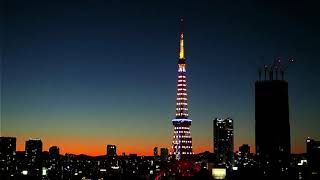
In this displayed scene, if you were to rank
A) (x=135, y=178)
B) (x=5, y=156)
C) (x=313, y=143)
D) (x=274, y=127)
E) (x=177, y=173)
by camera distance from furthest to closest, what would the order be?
(x=274, y=127)
(x=313, y=143)
(x=177, y=173)
(x=5, y=156)
(x=135, y=178)

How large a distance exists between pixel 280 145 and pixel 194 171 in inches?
814

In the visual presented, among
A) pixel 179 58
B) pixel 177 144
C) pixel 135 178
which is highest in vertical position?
pixel 179 58

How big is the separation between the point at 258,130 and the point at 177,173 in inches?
847

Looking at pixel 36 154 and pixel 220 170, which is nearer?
pixel 220 170

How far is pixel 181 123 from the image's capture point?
2308 inches

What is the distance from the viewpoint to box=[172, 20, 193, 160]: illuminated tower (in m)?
58.8

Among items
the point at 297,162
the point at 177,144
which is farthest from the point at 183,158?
the point at 297,162

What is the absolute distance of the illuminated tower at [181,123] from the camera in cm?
5878

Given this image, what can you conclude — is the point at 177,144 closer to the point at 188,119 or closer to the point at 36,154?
the point at 188,119

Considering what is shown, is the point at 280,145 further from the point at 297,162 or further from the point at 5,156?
the point at 5,156

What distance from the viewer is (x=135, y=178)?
49531 mm

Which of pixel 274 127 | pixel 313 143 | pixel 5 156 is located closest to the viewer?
pixel 5 156

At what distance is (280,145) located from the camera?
7481 cm

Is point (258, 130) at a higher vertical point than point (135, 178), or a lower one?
higher
